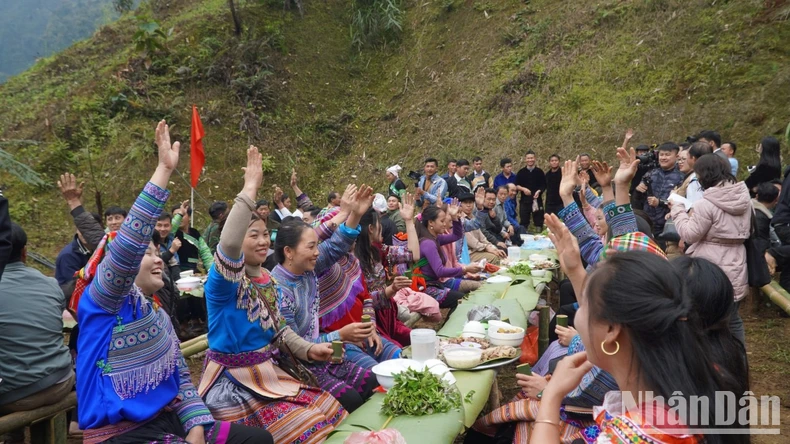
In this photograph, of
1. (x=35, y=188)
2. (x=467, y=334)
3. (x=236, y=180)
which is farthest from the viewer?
(x=236, y=180)

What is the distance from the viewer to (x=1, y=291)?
3.26 m

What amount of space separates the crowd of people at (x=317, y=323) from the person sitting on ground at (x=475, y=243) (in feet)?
8.13

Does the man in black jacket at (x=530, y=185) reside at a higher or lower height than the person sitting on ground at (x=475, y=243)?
higher

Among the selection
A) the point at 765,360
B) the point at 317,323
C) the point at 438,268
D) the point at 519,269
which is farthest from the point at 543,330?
the point at 317,323

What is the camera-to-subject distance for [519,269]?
5.93 metres

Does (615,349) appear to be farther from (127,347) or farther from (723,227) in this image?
(723,227)

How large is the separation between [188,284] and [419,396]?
13.1ft

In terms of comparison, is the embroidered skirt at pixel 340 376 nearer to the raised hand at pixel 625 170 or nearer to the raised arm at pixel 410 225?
the raised hand at pixel 625 170

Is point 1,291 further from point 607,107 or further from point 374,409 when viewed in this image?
point 607,107

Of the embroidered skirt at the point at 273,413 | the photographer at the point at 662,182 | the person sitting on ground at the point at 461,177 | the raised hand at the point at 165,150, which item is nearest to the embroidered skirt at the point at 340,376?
the embroidered skirt at the point at 273,413

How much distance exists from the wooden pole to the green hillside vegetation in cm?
819

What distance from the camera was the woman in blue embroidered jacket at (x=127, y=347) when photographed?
7.31ft

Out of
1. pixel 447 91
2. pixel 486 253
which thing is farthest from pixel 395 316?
pixel 447 91

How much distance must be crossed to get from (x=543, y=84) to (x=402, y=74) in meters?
5.36
